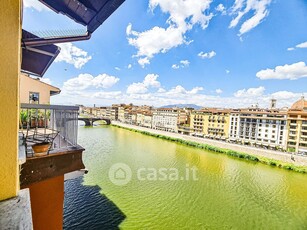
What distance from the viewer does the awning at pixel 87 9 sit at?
143 inches

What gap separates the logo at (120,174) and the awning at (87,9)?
11.3 m

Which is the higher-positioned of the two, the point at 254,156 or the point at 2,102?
the point at 2,102

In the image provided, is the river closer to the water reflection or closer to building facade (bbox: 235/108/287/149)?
the water reflection

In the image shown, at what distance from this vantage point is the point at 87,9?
411cm

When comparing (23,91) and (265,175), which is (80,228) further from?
(265,175)

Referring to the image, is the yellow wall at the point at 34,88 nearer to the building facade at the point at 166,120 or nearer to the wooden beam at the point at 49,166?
the wooden beam at the point at 49,166

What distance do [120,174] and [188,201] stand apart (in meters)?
6.31

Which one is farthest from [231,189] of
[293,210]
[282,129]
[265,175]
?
[282,129]

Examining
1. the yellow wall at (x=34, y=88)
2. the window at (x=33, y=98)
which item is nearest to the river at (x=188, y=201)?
the window at (x=33, y=98)

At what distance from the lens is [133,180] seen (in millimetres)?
13750

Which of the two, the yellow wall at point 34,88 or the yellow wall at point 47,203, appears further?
the yellow wall at point 34,88

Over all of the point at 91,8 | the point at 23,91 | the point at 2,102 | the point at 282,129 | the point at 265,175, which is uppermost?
the point at 91,8

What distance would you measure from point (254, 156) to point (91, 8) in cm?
2583

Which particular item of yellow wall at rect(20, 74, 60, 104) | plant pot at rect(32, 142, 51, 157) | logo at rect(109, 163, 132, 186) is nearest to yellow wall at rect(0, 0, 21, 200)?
plant pot at rect(32, 142, 51, 157)
